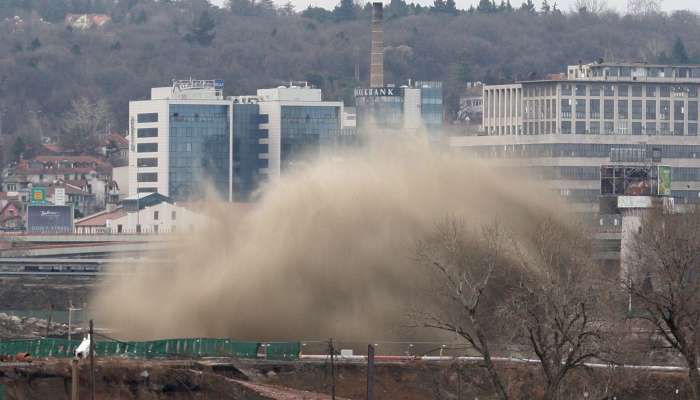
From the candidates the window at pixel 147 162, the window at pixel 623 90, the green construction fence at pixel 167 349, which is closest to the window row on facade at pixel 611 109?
the window at pixel 623 90

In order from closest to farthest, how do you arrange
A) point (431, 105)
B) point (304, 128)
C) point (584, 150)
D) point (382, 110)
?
point (584, 150), point (304, 128), point (382, 110), point (431, 105)

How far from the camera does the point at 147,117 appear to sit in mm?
163875

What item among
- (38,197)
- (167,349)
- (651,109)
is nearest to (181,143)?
(38,197)

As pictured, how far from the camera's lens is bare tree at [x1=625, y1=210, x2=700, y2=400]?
185 ft

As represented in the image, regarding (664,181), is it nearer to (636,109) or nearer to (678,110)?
(636,109)

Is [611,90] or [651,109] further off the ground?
[611,90]

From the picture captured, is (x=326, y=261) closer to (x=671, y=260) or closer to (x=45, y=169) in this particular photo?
(x=671, y=260)

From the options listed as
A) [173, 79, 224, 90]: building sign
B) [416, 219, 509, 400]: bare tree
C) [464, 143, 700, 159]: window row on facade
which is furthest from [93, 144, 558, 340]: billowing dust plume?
[173, 79, 224, 90]: building sign

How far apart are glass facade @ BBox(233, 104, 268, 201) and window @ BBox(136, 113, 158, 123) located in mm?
6625

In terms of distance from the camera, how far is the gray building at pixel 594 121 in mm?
131500

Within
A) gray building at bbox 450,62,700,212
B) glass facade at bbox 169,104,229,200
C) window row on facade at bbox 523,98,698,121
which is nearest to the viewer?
gray building at bbox 450,62,700,212

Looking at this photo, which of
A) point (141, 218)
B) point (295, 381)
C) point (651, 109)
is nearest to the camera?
point (295, 381)

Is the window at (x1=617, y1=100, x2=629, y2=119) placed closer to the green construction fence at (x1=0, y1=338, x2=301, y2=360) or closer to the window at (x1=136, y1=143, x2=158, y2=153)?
the window at (x1=136, y1=143, x2=158, y2=153)

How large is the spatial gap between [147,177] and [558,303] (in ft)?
345
